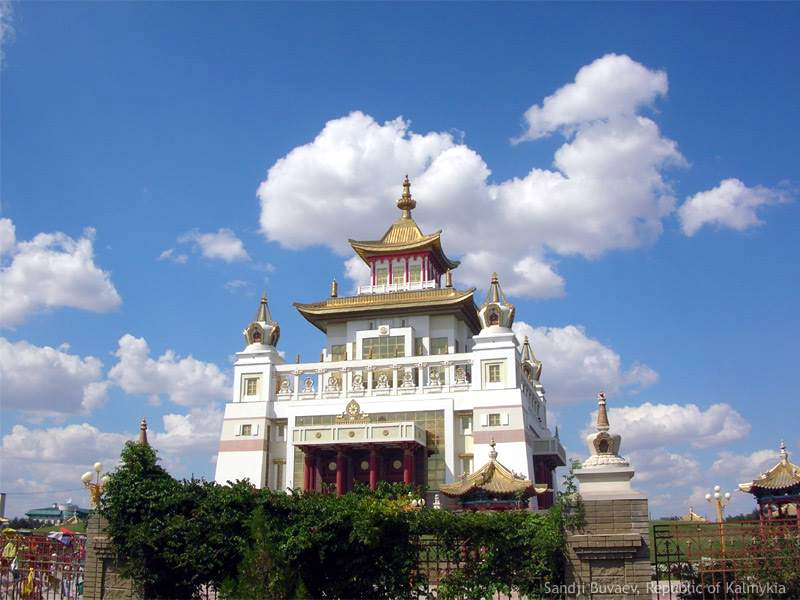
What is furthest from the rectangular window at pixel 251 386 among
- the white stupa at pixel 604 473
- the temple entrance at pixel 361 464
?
the white stupa at pixel 604 473

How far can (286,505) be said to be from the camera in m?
15.7

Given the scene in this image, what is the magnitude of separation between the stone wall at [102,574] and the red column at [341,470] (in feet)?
91.3

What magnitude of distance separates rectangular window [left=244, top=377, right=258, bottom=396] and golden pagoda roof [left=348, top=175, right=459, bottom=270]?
13.5 meters

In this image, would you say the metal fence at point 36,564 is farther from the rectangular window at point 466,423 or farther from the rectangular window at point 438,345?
the rectangular window at point 438,345

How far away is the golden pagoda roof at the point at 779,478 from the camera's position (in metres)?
33.9

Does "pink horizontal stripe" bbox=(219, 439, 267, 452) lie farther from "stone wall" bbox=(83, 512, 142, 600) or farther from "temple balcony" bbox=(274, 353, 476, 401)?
"stone wall" bbox=(83, 512, 142, 600)

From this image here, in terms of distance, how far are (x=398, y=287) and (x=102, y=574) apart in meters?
41.3

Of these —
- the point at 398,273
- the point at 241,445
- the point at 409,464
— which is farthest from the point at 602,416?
the point at 398,273

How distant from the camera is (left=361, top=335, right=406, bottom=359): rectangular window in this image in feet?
169

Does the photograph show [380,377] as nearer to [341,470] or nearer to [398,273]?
[341,470]

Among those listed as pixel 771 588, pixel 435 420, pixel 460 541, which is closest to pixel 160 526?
pixel 460 541

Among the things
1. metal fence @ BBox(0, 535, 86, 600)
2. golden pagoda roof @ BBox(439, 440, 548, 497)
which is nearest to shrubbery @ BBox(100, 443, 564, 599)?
metal fence @ BBox(0, 535, 86, 600)

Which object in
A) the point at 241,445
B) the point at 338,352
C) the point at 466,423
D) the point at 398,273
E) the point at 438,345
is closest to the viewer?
the point at 466,423

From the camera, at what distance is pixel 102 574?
54.1 ft
